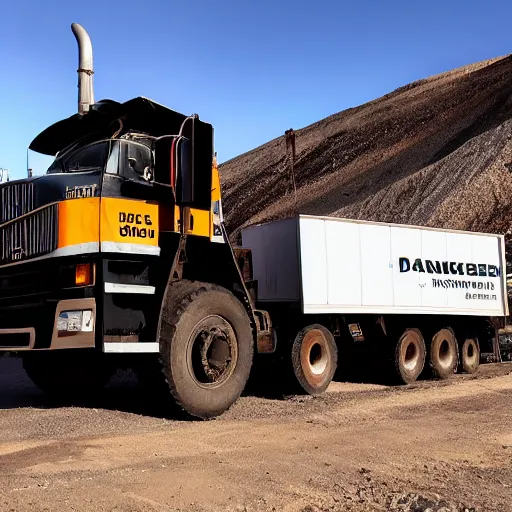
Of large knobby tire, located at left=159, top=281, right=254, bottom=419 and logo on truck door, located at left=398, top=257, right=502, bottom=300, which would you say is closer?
large knobby tire, located at left=159, top=281, right=254, bottom=419

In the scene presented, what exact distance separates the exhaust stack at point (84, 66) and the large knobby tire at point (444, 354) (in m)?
7.74

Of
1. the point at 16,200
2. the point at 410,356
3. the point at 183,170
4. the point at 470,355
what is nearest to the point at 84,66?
the point at 16,200

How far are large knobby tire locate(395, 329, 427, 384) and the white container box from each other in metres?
0.52

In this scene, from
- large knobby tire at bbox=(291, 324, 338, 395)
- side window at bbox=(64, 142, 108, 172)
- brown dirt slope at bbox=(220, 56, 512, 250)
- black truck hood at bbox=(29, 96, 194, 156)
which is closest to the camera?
side window at bbox=(64, 142, 108, 172)

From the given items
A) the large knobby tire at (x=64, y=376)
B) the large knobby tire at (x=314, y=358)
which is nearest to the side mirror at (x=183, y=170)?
the large knobby tire at (x=64, y=376)

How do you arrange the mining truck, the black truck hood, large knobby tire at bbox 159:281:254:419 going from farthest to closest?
the black truck hood
large knobby tire at bbox 159:281:254:419
the mining truck

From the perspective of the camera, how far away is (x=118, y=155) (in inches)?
320

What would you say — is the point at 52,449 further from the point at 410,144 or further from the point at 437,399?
the point at 410,144

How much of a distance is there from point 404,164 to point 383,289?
32737mm

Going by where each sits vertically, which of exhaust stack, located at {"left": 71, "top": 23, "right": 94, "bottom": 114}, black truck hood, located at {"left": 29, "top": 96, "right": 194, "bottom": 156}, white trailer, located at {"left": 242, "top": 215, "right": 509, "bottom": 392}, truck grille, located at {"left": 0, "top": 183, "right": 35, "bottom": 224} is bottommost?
white trailer, located at {"left": 242, "top": 215, "right": 509, "bottom": 392}

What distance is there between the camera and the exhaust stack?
31.6 feet

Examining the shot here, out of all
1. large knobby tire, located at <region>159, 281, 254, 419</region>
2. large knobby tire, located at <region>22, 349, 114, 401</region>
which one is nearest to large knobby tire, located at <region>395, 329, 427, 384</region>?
large knobby tire, located at <region>159, 281, 254, 419</region>

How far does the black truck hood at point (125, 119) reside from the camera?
8406 millimetres

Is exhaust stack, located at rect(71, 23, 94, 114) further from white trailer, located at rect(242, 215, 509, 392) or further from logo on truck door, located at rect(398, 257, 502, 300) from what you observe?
logo on truck door, located at rect(398, 257, 502, 300)
